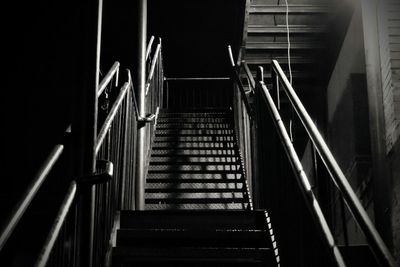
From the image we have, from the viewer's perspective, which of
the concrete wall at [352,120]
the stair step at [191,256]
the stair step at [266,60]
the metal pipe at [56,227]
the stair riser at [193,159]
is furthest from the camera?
the stair step at [266,60]

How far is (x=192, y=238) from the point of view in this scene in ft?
14.2

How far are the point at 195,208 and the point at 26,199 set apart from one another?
4637 millimetres

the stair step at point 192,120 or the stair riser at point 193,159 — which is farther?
the stair step at point 192,120

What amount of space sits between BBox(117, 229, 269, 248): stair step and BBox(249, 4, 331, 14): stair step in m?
7.17

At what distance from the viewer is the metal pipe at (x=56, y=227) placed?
2.58m

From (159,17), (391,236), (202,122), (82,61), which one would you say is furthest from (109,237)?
(159,17)

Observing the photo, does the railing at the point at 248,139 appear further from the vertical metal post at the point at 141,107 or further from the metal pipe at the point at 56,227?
the metal pipe at the point at 56,227

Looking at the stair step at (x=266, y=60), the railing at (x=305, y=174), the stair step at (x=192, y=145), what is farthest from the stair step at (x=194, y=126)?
the railing at (x=305, y=174)

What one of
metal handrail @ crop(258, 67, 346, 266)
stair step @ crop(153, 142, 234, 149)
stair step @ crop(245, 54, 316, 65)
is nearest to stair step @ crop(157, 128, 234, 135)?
stair step @ crop(153, 142, 234, 149)

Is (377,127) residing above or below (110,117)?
above

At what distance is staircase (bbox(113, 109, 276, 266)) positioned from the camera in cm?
409

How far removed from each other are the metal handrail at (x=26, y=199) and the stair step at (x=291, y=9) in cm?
821

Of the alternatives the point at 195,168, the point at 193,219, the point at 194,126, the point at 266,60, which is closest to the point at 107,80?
the point at 193,219

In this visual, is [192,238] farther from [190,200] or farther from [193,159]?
[193,159]
